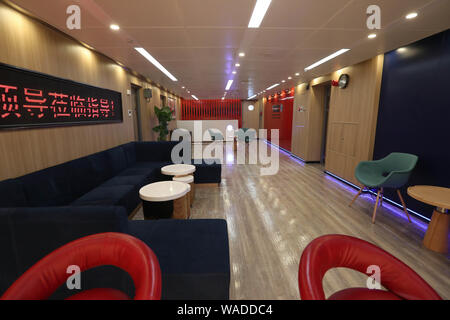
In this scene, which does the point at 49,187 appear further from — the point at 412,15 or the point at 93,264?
the point at 412,15

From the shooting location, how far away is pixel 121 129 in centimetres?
519

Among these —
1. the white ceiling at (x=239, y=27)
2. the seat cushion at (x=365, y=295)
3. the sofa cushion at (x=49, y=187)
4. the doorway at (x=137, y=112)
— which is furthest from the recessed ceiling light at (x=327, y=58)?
the doorway at (x=137, y=112)

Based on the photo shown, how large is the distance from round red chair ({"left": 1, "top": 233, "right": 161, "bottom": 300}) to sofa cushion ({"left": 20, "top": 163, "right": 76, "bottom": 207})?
1.73 metres

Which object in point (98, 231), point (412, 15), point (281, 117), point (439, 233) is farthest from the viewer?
point (281, 117)

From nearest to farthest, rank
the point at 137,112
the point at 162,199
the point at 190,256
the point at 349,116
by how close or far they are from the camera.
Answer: the point at 190,256 → the point at 162,199 → the point at 349,116 → the point at 137,112

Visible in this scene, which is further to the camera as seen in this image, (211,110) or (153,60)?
(211,110)

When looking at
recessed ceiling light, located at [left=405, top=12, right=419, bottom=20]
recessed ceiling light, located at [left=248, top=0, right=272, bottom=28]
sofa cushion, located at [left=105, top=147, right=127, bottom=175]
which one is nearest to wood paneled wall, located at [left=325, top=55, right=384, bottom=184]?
recessed ceiling light, located at [left=405, top=12, right=419, bottom=20]

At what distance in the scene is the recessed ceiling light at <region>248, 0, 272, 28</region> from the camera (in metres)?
2.32

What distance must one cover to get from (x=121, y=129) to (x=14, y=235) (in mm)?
4037

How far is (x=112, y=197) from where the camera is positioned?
2910 millimetres

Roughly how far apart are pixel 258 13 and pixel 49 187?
10.5ft

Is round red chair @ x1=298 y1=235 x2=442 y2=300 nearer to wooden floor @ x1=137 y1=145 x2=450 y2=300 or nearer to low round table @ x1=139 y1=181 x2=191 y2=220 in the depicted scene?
wooden floor @ x1=137 y1=145 x2=450 y2=300

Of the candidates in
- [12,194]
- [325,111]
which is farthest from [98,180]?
[325,111]

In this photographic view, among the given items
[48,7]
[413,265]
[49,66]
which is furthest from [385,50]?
[49,66]
